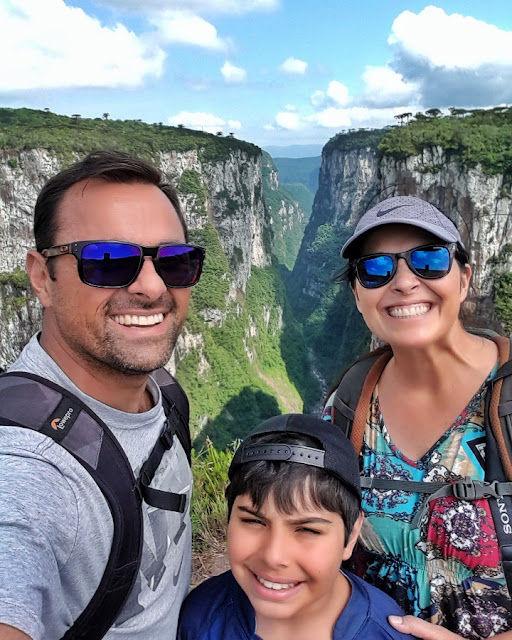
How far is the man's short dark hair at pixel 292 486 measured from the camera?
64.6 inches

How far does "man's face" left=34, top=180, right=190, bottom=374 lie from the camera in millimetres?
1795

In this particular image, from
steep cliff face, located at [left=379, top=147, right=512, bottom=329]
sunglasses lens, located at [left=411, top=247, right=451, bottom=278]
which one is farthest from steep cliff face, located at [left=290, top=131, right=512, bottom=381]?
sunglasses lens, located at [left=411, top=247, right=451, bottom=278]

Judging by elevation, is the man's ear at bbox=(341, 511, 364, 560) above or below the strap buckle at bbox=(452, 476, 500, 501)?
below

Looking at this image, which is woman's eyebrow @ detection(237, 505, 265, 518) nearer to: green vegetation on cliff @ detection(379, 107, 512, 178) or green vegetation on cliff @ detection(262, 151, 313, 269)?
green vegetation on cliff @ detection(379, 107, 512, 178)

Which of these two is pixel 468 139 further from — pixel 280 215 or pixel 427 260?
pixel 280 215

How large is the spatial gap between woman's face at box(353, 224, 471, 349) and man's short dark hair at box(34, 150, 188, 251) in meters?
1.01

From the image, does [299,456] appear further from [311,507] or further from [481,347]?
[481,347]

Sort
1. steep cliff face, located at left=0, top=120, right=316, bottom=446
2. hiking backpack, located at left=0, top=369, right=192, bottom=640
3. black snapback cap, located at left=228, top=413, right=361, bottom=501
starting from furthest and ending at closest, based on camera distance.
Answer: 1. steep cliff face, located at left=0, top=120, right=316, bottom=446
2. black snapback cap, located at left=228, top=413, right=361, bottom=501
3. hiking backpack, located at left=0, top=369, right=192, bottom=640

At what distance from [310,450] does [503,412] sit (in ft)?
2.41

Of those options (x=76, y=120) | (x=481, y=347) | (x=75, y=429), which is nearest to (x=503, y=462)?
(x=481, y=347)

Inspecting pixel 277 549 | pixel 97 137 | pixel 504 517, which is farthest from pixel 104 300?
pixel 97 137

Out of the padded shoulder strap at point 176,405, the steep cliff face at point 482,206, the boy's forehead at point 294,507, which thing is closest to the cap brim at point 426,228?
the boy's forehead at point 294,507

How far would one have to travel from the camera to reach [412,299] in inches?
77.1

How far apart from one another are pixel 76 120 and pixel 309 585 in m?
71.5
